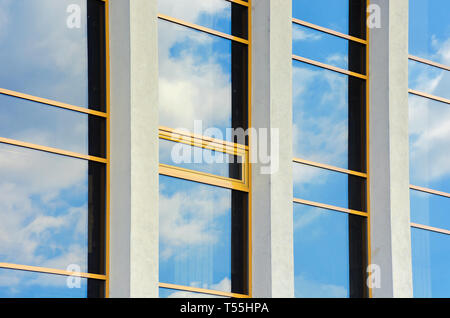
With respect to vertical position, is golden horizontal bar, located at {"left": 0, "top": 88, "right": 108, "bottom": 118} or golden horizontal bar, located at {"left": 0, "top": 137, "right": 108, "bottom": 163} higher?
golden horizontal bar, located at {"left": 0, "top": 88, "right": 108, "bottom": 118}

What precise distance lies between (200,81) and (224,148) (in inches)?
38.6

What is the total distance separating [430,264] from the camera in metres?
13.7

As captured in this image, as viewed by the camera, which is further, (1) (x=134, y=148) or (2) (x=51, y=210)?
(1) (x=134, y=148)

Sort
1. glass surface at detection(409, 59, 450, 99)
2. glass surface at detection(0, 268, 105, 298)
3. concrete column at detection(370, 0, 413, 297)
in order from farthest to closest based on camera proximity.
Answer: glass surface at detection(409, 59, 450, 99) → concrete column at detection(370, 0, 413, 297) → glass surface at detection(0, 268, 105, 298)

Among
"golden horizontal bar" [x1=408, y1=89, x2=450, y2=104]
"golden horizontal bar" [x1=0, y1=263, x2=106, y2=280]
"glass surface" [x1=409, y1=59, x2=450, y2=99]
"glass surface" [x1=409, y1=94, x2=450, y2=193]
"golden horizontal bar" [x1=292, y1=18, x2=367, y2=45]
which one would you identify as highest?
"golden horizontal bar" [x1=292, y1=18, x2=367, y2=45]


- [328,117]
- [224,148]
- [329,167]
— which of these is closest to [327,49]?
[328,117]

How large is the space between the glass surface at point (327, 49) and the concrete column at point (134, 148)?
9.66 feet

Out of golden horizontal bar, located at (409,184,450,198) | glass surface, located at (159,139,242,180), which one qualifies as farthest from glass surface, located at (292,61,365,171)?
glass surface, located at (159,139,242,180)

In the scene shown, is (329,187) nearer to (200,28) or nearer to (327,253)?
(327,253)

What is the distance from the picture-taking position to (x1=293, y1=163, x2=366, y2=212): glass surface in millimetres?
12578

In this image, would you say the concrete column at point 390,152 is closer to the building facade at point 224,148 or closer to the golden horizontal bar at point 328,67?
the building facade at point 224,148

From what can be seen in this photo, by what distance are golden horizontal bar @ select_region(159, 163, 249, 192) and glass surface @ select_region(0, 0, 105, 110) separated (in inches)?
46.4

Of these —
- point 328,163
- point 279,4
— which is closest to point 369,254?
point 328,163

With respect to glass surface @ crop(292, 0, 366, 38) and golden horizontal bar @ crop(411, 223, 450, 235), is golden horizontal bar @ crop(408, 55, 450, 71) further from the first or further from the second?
golden horizontal bar @ crop(411, 223, 450, 235)
